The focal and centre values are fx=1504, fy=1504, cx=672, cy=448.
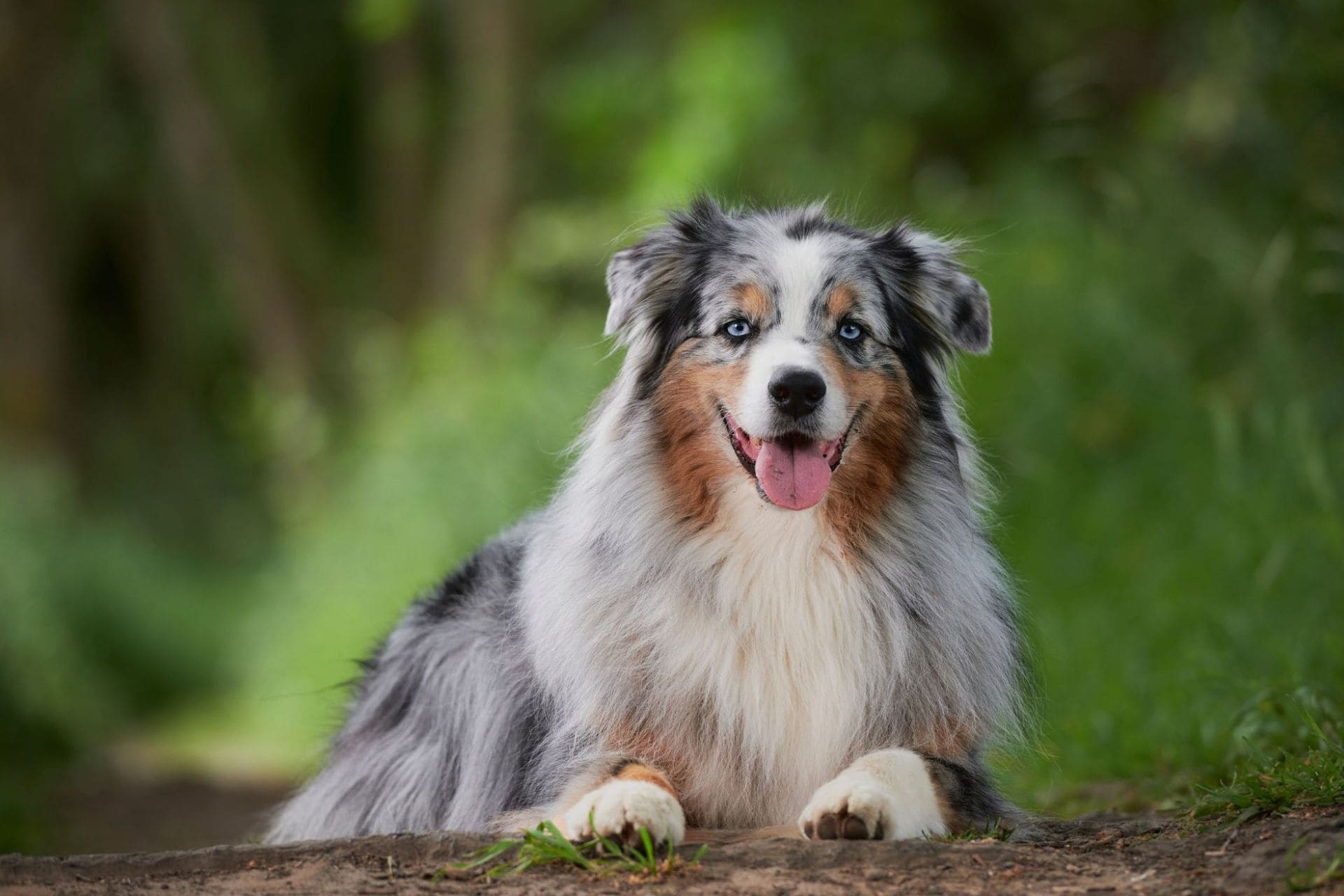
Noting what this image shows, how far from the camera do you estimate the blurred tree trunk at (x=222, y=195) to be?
48.5 feet

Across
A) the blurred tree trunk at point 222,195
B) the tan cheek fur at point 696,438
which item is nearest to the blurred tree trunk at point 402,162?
the blurred tree trunk at point 222,195

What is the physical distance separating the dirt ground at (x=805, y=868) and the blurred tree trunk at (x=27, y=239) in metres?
11.7

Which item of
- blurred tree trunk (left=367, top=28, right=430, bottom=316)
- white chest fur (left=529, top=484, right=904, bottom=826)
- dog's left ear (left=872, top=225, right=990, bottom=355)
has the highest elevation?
blurred tree trunk (left=367, top=28, right=430, bottom=316)

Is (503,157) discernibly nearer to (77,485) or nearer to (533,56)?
(533,56)

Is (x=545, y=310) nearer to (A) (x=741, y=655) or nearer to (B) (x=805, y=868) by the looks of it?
(A) (x=741, y=655)

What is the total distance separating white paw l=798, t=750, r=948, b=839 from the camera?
11.0 feet

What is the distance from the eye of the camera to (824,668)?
385cm

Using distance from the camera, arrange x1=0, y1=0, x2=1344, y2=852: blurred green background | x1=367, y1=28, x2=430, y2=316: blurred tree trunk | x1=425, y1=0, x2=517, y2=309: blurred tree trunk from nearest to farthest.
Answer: x1=0, y1=0, x2=1344, y2=852: blurred green background < x1=425, y1=0, x2=517, y2=309: blurred tree trunk < x1=367, y1=28, x2=430, y2=316: blurred tree trunk

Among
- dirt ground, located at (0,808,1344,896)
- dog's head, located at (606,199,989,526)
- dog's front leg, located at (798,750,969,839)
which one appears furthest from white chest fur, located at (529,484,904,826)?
dirt ground, located at (0,808,1344,896)

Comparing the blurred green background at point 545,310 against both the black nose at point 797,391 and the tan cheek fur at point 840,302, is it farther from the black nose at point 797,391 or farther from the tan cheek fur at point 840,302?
the black nose at point 797,391

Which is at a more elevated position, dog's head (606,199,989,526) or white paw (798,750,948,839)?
dog's head (606,199,989,526)

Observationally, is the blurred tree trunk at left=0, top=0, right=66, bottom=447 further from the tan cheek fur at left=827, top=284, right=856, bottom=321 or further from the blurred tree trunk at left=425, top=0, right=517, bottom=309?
the tan cheek fur at left=827, top=284, right=856, bottom=321

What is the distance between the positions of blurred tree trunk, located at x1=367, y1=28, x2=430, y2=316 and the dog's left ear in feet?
38.0

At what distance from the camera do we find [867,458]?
12.9 ft
